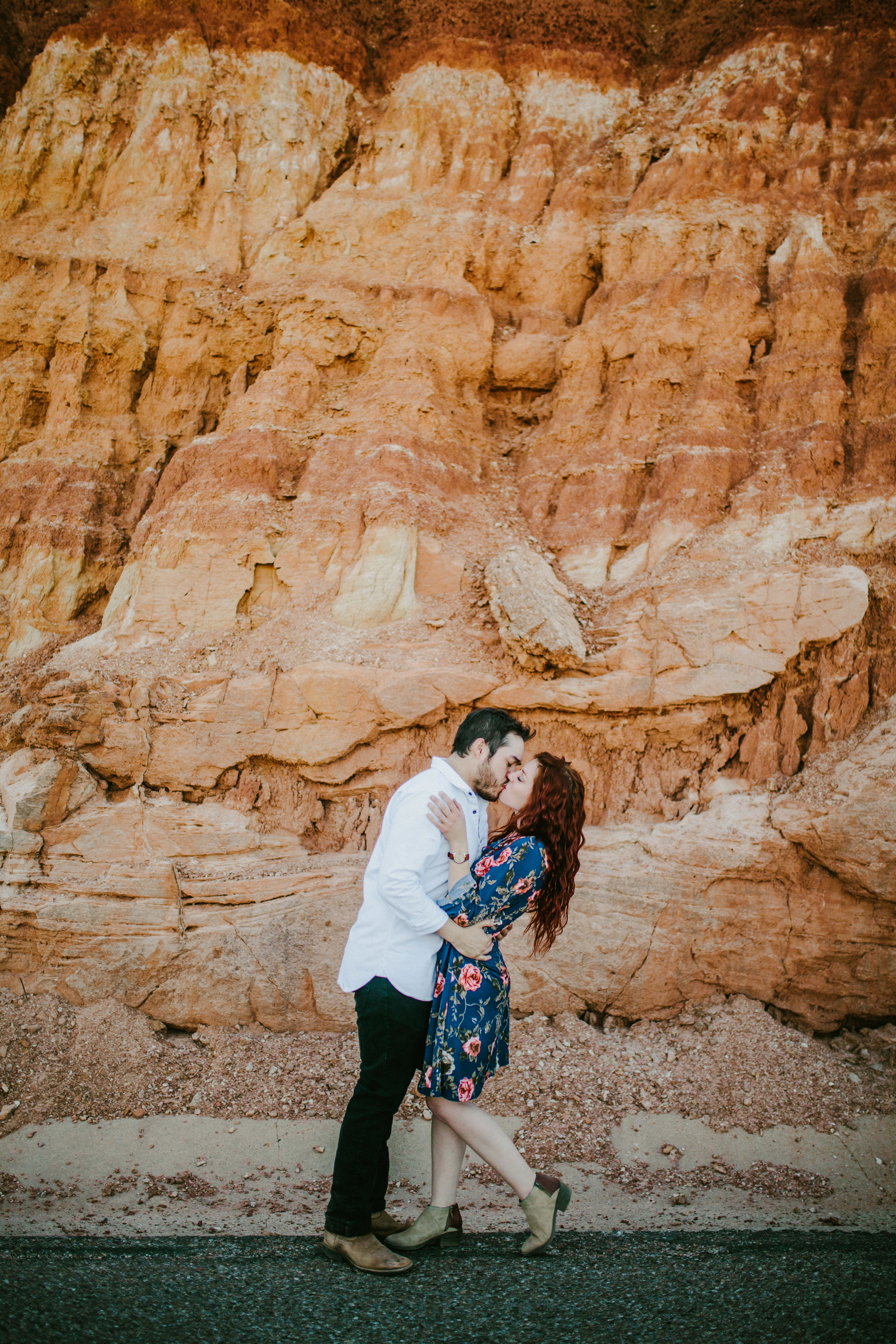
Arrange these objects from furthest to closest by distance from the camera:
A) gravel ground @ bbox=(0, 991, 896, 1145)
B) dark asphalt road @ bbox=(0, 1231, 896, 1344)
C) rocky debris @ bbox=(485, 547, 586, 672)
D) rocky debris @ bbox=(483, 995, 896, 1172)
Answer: rocky debris @ bbox=(485, 547, 586, 672)
gravel ground @ bbox=(0, 991, 896, 1145)
rocky debris @ bbox=(483, 995, 896, 1172)
dark asphalt road @ bbox=(0, 1231, 896, 1344)

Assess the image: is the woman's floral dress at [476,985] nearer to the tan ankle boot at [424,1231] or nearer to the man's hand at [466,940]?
the man's hand at [466,940]

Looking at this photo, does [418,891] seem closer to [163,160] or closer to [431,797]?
[431,797]

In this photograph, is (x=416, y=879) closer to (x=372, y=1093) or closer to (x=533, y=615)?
(x=372, y=1093)

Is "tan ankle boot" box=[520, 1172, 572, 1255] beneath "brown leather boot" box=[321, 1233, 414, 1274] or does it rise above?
above

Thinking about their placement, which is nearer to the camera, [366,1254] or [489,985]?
[366,1254]

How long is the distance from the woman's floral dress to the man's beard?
254 millimetres

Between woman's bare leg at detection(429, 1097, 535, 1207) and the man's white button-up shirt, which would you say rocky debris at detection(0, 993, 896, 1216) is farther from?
the man's white button-up shirt

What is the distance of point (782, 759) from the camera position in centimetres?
693

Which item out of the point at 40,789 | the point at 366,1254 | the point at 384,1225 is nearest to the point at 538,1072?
the point at 384,1225

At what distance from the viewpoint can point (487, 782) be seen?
3.69 m

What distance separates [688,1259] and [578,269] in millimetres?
10523

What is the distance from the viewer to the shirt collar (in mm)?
3629

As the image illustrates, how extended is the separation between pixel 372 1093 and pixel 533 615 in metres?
4.68

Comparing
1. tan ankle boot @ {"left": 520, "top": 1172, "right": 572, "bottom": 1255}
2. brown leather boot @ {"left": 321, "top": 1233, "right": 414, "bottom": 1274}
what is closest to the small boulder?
brown leather boot @ {"left": 321, "top": 1233, "right": 414, "bottom": 1274}
